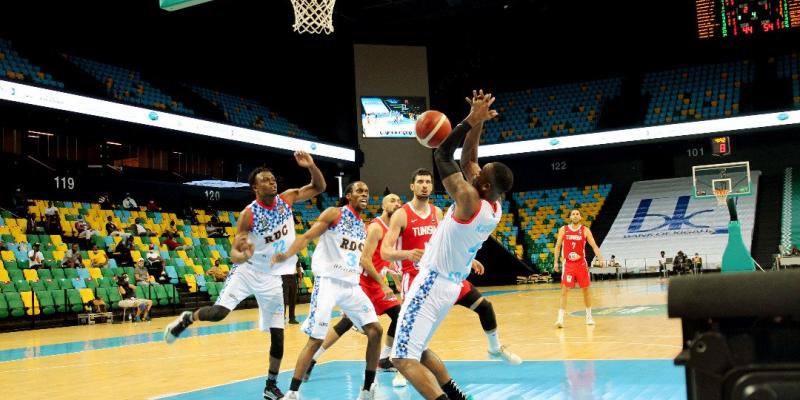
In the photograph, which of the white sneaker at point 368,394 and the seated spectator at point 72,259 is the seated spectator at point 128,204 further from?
the white sneaker at point 368,394

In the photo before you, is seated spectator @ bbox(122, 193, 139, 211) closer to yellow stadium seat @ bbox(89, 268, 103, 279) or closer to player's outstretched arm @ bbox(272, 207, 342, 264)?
yellow stadium seat @ bbox(89, 268, 103, 279)

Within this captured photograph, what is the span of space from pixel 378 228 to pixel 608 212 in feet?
96.9

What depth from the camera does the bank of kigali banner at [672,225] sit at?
31.0m

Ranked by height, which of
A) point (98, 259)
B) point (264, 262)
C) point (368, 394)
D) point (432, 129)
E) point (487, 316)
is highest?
point (432, 129)

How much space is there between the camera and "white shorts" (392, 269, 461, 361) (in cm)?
477

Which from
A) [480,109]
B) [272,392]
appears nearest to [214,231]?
[272,392]

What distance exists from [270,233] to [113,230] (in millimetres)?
15621

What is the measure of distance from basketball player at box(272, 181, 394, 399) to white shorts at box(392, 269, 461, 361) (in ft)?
5.51

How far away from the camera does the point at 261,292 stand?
695 cm

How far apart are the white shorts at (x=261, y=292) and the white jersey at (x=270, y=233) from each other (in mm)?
75

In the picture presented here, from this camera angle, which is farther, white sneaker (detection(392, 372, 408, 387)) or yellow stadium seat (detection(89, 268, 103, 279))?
yellow stadium seat (detection(89, 268, 103, 279))

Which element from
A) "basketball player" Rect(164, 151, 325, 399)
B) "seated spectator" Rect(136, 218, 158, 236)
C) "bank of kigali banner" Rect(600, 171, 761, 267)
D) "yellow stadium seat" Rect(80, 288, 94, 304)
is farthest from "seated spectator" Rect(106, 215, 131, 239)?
"bank of kigali banner" Rect(600, 171, 761, 267)

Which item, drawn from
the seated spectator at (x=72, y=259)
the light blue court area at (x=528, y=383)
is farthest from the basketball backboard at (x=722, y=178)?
the seated spectator at (x=72, y=259)

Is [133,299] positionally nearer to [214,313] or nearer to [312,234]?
[214,313]
